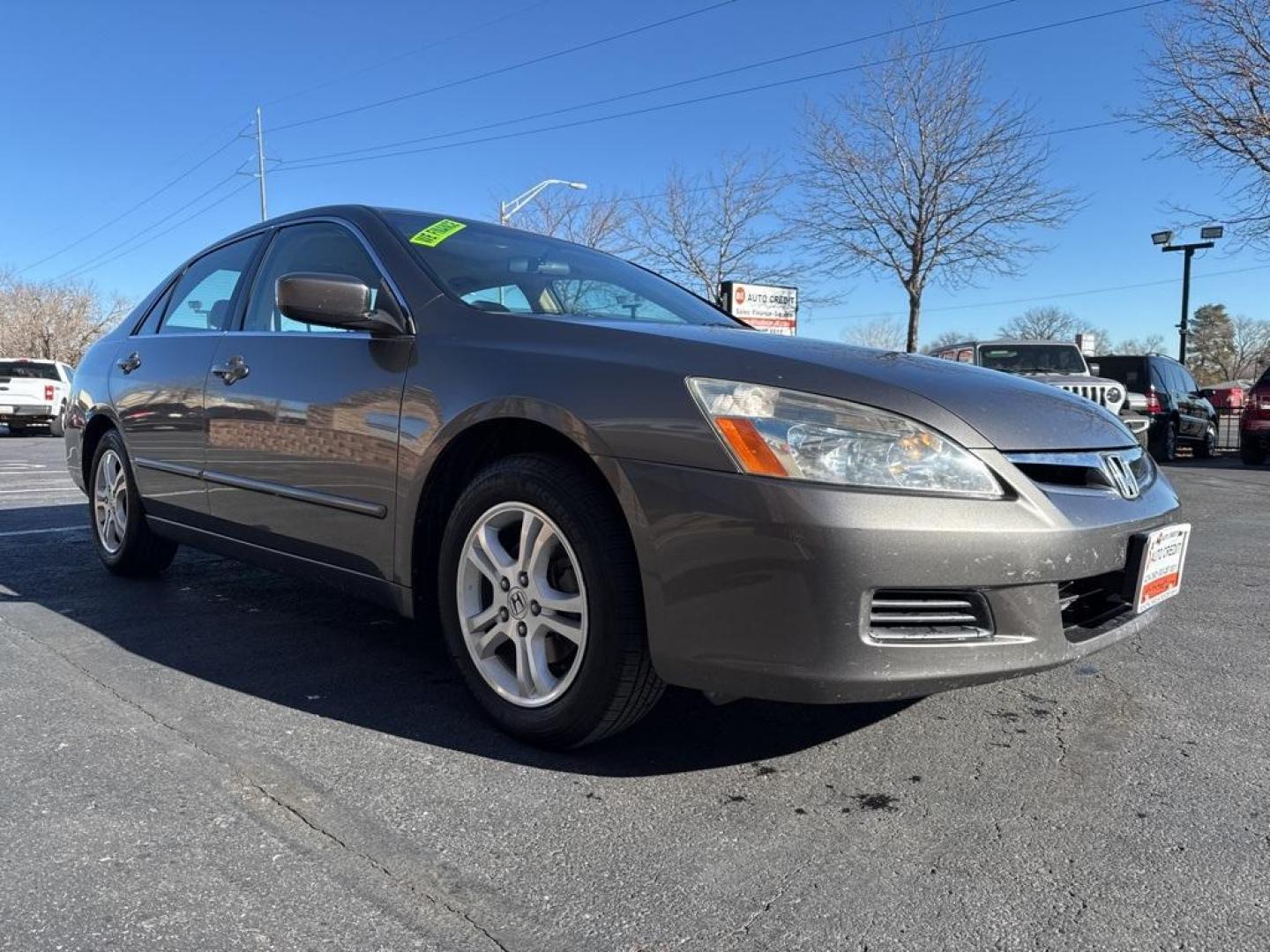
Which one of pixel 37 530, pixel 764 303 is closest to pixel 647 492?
pixel 37 530

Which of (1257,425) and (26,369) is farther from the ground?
(26,369)

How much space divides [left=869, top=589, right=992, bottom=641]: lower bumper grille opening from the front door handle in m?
2.52

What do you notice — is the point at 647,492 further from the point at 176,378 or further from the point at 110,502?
the point at 110,502

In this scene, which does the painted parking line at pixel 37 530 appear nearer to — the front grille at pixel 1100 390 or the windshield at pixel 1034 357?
the front grille at pixel 1100 390

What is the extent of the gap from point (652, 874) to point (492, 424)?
4.20 ft

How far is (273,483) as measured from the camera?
3.29m

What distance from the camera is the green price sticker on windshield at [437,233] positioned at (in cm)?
319

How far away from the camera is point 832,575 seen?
200cm

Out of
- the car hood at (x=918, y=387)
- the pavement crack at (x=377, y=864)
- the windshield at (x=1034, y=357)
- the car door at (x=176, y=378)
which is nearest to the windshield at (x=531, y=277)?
the car hood at (x=918, y=387)

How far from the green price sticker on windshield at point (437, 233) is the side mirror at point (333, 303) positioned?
1.25 feet

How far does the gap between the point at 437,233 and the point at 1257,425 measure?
41.3ft

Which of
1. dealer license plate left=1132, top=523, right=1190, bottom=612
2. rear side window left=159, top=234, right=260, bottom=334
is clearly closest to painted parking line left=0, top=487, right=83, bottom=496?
rear side window left=159, top=234, right=260, bottom=334

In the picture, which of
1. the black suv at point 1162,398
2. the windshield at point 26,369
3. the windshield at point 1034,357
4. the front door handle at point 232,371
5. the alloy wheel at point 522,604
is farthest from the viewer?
the windshield at point 26,369

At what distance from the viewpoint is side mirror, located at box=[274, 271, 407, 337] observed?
280 cm
